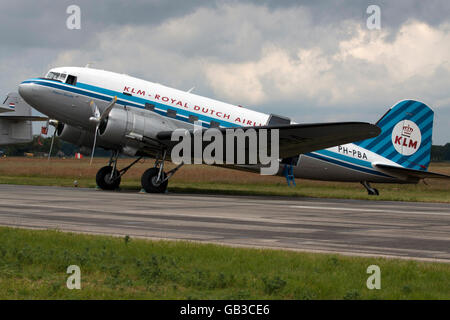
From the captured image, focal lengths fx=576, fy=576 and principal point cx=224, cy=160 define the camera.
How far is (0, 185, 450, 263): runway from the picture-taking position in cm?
1168

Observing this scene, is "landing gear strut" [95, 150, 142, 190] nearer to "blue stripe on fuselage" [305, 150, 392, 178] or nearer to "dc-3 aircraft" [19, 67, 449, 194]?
"dc-3 aircraft" [19, 67, 449, 194]

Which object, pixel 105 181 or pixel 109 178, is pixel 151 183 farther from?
pixel 105 181

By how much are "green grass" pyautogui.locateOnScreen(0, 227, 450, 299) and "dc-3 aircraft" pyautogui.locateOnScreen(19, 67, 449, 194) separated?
14.1 metres

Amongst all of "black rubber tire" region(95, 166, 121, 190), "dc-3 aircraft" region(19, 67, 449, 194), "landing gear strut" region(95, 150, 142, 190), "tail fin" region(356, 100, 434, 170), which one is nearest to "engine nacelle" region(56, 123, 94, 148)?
"dc-3 aircraft" region(19, 67, 449, 194)

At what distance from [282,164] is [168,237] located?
17.3m

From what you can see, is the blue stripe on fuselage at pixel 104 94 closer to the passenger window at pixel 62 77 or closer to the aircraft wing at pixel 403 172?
the passenger window at pixel 62 77

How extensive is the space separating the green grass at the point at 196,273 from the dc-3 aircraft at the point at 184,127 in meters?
14.1

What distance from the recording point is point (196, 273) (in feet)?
27.6

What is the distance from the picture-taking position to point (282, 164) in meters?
29.0

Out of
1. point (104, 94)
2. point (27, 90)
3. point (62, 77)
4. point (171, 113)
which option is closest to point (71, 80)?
point (62, 77)

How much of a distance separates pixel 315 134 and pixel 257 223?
10.6 meters
